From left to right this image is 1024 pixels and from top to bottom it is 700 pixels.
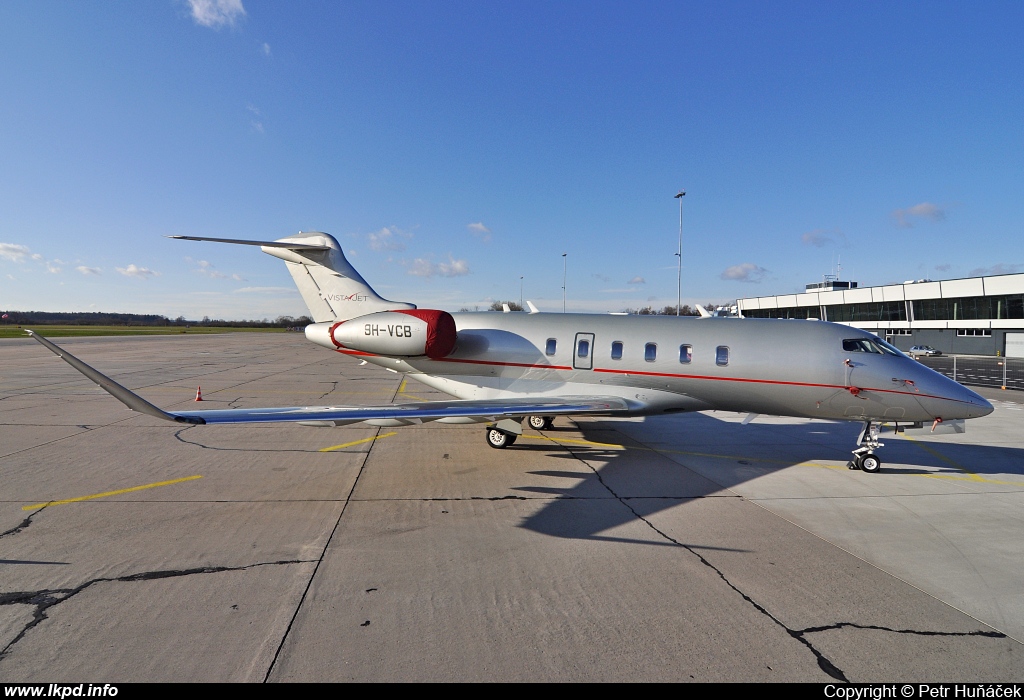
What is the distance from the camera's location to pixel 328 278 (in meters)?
13.3

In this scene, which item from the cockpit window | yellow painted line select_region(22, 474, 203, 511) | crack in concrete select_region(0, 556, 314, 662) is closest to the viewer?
crack in concrete select_region(0, 556, 314, 662)

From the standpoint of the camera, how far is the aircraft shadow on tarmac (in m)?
7.37

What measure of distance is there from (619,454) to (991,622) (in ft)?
21.3

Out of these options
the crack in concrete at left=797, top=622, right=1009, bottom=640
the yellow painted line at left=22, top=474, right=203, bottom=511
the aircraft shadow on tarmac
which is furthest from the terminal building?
the yellow painted line at left=22, top=474, right=203, bottom=511

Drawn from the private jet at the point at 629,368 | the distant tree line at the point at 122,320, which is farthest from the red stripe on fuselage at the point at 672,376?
the distant tree line at the point at 122,320

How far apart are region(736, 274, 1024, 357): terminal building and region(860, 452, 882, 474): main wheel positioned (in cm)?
3662

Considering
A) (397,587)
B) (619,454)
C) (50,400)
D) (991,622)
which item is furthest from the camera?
(50,400)

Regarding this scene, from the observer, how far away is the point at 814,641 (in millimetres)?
4305

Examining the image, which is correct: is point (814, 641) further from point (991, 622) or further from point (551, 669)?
point (551, 669)

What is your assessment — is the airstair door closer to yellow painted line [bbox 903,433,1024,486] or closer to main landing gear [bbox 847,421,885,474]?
main landing gear [bbox 847,421,885,474]

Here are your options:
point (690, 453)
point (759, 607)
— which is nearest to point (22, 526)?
point (759, 607)

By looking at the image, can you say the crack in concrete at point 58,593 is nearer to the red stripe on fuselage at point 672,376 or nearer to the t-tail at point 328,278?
the red stripe on fuselage at point 672,376
